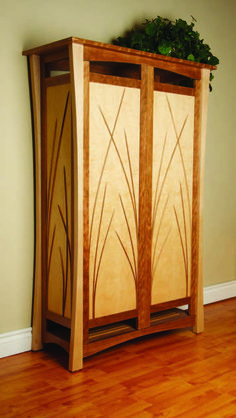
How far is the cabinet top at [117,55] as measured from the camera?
9.64 ft

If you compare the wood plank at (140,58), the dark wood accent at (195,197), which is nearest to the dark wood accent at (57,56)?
the wood plank at (140,58)

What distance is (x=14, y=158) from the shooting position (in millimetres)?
3213

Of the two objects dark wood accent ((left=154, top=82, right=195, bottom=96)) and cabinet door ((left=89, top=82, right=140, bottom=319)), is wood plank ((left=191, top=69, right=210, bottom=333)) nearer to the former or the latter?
dark wood accent ((left=154, top=82, right=195, bottom=96))

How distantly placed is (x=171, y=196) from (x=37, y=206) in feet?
2.99

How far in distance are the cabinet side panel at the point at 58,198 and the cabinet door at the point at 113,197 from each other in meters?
0.14

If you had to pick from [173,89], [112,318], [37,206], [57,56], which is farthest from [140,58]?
[112,318]

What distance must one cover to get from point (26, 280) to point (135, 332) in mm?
786

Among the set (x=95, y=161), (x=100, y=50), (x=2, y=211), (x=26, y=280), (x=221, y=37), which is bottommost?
(x=26, y=280)

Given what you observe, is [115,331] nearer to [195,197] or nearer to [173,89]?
[195,197]

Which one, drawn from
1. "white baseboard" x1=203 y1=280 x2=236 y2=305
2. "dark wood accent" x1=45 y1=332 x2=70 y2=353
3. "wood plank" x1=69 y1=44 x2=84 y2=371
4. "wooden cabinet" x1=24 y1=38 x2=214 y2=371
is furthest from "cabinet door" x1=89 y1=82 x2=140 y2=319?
"white baseboard" x1=203 y1=280 x2=236 y2=305

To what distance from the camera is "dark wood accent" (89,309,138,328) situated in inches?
123

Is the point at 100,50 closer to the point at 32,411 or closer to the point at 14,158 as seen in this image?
the point at 14,158

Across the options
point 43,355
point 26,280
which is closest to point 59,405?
point 43,355

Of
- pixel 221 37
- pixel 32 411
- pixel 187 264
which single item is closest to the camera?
pixel 32 411
